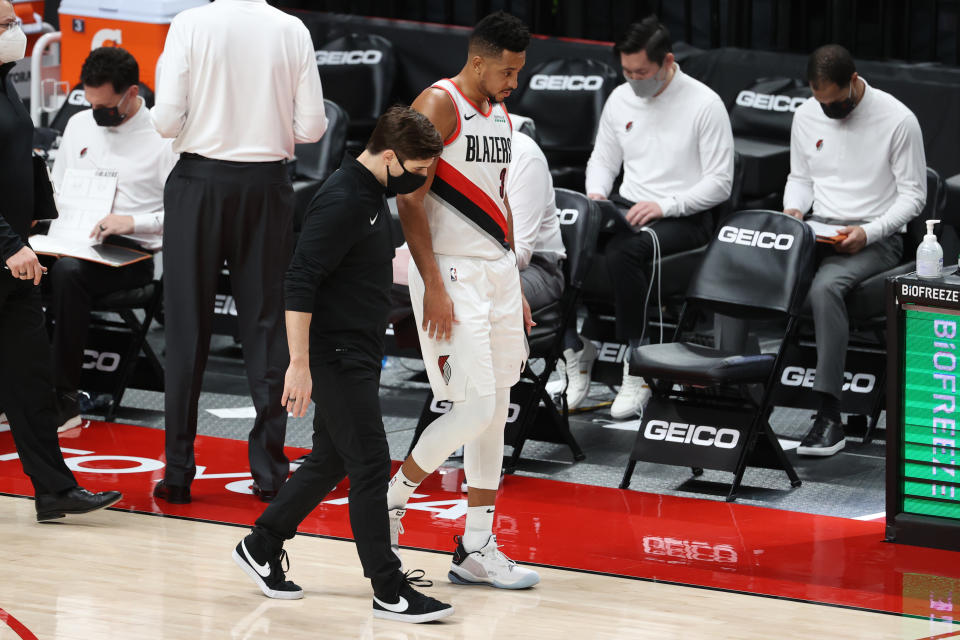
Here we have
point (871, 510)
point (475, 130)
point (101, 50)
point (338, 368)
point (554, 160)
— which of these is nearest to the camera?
point (338, 368)

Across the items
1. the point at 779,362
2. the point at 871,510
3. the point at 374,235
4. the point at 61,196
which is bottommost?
the point at 871,510

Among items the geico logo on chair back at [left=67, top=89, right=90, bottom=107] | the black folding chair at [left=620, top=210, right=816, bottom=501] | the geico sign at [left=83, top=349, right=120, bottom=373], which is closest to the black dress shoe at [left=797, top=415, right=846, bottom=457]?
the black folding chair at [left=620, top=210, right=816, bottom=501]

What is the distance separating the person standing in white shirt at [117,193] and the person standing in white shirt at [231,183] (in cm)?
119

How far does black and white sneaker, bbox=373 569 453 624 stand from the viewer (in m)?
4.31

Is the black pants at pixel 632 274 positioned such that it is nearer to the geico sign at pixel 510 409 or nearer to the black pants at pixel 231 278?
the geico sign at pixel 510 409

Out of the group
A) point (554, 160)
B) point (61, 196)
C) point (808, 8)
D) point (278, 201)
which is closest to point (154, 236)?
point (61, 196)

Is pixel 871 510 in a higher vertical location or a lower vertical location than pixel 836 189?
lower

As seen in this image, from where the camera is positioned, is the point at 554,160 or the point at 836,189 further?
the point at 554,160

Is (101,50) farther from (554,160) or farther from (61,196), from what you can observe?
(554,160)

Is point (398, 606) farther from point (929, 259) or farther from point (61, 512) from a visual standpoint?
point (929, 259)

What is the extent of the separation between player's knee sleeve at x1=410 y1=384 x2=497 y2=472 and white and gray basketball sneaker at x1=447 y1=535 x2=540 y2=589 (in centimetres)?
29

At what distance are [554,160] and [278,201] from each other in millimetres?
3350

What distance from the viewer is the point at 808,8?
8.65 meters

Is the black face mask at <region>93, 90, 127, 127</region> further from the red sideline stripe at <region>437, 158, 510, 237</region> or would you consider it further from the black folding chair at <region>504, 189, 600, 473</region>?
the red sideline stripe at <region>437, 158, 510, 237</region>
